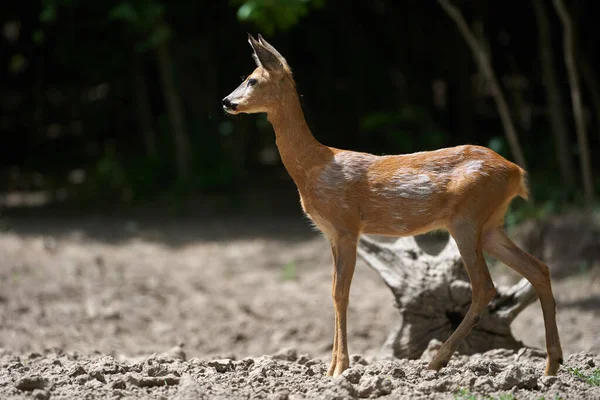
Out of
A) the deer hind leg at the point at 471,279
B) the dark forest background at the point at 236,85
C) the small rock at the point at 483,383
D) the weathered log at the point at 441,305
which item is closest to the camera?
the small rock at the point at 483,383

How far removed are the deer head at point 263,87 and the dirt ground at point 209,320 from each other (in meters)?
1.78

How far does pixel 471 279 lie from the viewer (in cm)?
538

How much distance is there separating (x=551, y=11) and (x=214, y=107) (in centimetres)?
733

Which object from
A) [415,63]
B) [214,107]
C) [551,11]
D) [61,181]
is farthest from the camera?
[61,181]

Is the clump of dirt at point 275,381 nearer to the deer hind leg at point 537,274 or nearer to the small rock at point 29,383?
the small rock at point 29,383

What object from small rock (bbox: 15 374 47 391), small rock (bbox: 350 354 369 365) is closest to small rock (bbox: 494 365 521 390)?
small rock (bbox: 350 354 369 365)

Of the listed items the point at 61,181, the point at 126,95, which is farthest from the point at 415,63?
the point at 61,181

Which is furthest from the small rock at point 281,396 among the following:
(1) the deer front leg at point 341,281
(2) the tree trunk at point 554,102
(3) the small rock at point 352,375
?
(2) the tree trunk at point 554,102

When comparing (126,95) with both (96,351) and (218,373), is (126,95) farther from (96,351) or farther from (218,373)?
(218,373)

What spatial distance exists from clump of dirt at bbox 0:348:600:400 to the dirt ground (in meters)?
0.01

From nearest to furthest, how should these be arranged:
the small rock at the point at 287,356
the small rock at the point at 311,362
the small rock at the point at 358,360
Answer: the small rock at the point at 311,362 < the small rock at the point at 358,360 < the small rock at the point at 287,356

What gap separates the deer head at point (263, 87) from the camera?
5430 mm

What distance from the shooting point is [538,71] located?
53.3 ft

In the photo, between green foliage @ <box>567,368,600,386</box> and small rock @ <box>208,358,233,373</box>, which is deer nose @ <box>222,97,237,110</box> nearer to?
small rock @ <box>208,358,233,373</box>
